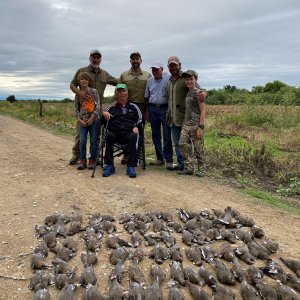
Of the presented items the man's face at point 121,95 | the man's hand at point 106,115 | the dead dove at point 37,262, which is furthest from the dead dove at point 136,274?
the man's face at point 121,95

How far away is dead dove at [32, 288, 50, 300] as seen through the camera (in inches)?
142

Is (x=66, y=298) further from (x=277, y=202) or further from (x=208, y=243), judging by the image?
(x=277, y=202)

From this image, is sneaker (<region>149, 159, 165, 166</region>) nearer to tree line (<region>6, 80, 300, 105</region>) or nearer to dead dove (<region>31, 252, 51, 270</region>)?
dead dove (<region>31, 252, 51, 270</region>)

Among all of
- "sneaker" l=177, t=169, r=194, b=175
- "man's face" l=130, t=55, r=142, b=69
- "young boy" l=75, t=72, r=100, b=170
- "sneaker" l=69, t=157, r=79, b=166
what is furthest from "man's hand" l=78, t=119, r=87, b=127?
"sneaker" l=177, t=169, r=194, b=175

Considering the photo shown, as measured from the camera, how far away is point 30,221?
5543 millimetres

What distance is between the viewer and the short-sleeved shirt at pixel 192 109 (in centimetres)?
751

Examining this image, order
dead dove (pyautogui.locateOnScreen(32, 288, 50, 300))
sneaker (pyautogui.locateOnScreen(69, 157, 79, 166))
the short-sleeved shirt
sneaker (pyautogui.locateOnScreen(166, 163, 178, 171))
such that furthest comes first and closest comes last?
sneaker (pyautogui.locateOnScreen(69, 157, 79, 166)), sneaker (pyautogui.locateOnScreen(166, 163, 178, 171)), the short-sleeved shirt, dead dove (pyautogui.locateOnScreen(32, 288, 50, 300))

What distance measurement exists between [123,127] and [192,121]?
139 centimetres

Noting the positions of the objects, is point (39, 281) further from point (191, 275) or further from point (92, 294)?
point (191, 275)

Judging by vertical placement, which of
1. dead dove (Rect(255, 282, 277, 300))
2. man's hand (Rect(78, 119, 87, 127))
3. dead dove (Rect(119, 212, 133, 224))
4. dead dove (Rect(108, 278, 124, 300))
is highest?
man's hand (Rect(78, 119, 87, 127))

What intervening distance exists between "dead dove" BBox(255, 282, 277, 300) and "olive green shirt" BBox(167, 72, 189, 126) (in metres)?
4.46

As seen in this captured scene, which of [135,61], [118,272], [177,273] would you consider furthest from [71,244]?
[135,61]

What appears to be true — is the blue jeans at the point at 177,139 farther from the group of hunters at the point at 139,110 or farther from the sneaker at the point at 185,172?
the sneaker at the point at 185,172

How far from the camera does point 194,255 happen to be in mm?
4441
